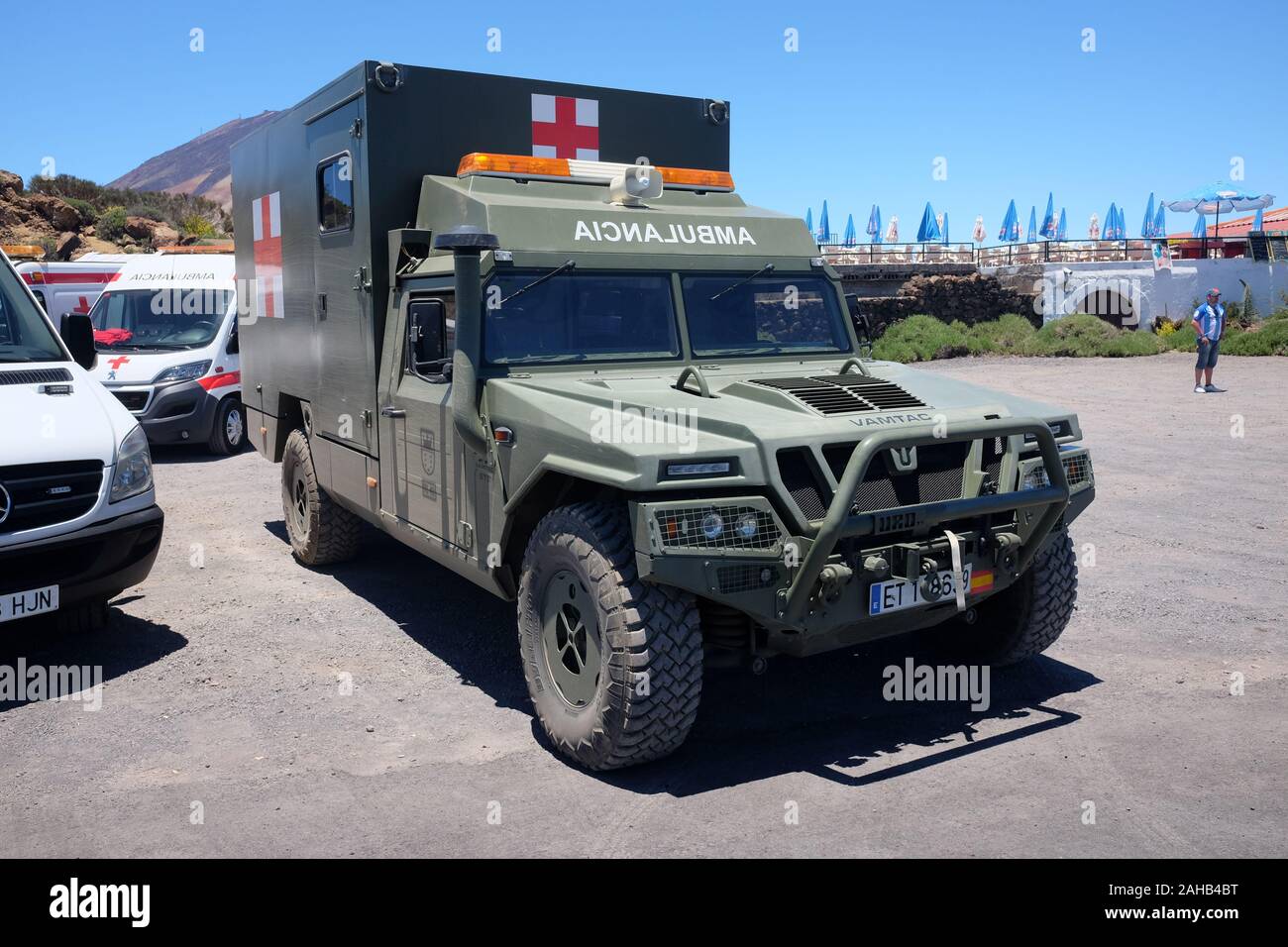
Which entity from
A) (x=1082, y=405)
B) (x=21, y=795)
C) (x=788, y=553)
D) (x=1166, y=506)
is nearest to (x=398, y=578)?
(x=21, y=795)

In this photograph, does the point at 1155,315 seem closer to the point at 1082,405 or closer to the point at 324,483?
the point at 1082,405

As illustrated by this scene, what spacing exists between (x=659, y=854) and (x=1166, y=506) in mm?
7564

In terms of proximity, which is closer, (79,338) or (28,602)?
(28,602)

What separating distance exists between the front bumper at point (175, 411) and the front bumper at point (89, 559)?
7518 mm

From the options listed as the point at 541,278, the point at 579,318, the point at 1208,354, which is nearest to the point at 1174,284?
the point at 1208,354

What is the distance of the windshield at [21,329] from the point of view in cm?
646

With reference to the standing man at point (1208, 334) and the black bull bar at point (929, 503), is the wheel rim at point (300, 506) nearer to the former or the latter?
the black bull bar at point (929, 503)

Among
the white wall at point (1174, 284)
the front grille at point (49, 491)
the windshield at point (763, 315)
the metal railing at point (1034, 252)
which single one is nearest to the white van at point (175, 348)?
the front grille at point (49, 491)

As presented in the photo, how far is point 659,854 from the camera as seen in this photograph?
3887 mm

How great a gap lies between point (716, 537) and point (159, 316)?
39.9 feet

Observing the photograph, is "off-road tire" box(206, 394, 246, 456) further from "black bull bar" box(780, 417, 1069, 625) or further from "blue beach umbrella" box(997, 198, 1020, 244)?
"blue beach umbrella" box(997, 198, 1020, 244)

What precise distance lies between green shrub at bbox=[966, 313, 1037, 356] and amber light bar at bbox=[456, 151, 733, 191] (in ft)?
77.3

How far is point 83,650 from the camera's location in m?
6.21

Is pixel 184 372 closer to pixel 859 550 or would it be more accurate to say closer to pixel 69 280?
pixel 69 280
